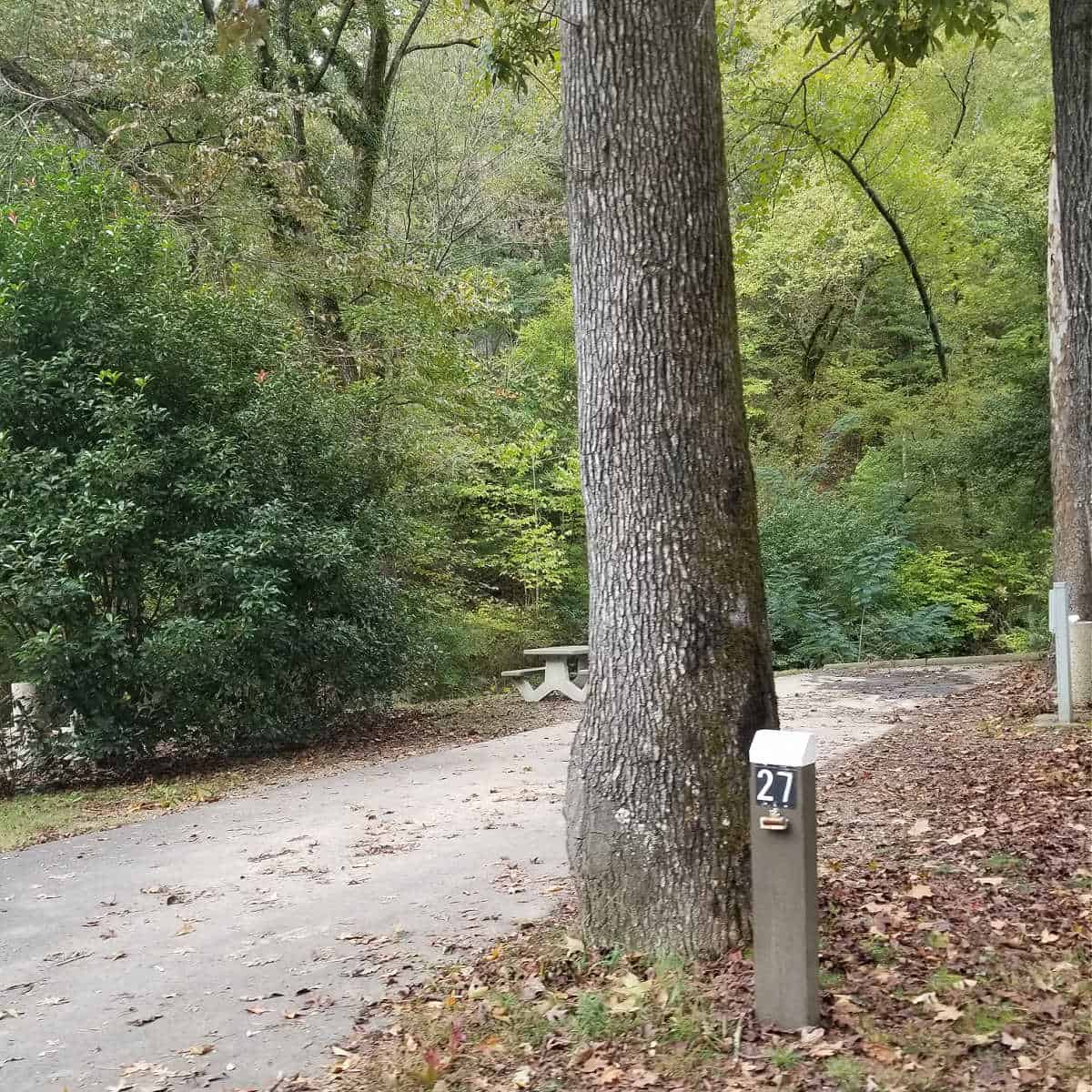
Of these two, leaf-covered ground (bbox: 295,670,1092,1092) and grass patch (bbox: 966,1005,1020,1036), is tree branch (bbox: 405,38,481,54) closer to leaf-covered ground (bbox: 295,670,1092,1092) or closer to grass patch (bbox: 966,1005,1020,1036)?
leaf-covered ground (bbox: 295,670,1092,1092)

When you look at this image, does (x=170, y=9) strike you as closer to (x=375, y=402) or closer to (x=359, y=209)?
(x=359, y=209)

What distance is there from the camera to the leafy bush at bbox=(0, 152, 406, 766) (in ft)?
31.7

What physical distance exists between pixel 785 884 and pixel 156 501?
8.40m

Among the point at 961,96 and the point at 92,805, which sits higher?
the point at 961,96

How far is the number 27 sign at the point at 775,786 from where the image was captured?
11.6ft

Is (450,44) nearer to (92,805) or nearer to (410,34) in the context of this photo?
(410,34)

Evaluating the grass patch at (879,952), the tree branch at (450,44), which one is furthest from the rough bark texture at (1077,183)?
the tree branch at (450,44)

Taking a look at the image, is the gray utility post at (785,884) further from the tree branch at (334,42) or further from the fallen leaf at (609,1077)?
the tree branch at (334,42)

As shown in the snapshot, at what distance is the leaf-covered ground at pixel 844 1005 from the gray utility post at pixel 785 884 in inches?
4.5

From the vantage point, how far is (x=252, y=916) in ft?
18.3

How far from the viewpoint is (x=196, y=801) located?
8.91 metres

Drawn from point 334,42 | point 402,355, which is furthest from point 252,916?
point 334,42

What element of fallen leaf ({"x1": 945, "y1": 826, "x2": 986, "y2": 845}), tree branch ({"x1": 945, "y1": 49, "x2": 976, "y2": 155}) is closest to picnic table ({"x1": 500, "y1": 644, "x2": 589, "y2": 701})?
fallen leaf ({"x1": 945, "y1": 826, "x2": 986, "y2": 845})

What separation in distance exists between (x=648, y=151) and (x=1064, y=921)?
365 centimetres
